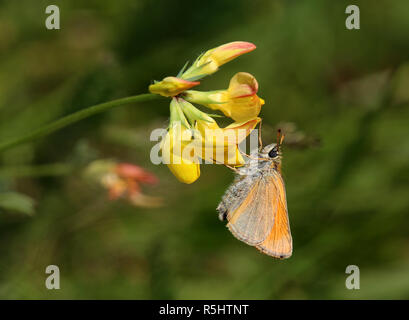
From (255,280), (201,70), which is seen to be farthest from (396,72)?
(201,70)

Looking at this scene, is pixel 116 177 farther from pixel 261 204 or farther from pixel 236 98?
pixel 236 98

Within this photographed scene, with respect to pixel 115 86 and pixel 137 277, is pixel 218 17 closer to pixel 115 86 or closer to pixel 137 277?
pixel 115 86

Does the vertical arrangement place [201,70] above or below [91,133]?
below

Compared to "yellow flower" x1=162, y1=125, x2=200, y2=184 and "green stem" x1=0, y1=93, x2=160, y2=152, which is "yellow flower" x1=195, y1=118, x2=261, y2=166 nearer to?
"yellow flower" x1=162, y1=125, x2=200, y2=184

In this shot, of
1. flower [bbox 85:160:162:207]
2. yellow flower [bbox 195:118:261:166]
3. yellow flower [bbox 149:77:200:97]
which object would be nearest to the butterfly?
yellow flower [bbox 195:118:261:166]

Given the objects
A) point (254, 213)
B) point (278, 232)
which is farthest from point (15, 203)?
point (278, 232)
